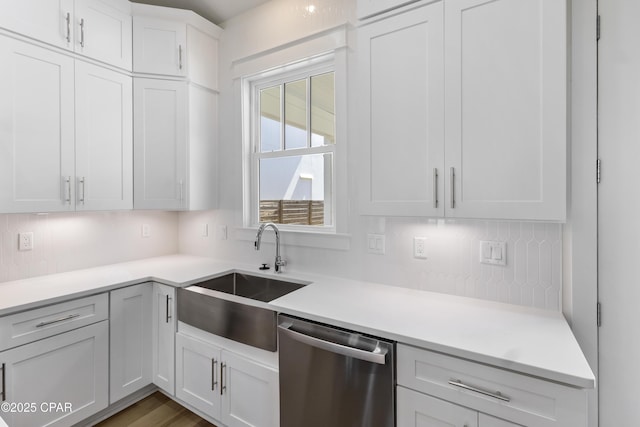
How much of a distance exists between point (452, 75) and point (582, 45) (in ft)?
1.72

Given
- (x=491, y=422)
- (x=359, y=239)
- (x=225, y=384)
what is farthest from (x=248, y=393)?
(x=491, y=422)

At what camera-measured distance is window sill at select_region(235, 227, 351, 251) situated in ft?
6.63

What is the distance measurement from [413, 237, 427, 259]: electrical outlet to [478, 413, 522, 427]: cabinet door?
82 cm

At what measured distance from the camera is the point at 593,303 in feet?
4.20

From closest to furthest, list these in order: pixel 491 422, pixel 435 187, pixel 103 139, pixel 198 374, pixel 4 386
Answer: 1. pixel 491 422
2. pixel 435 187
3. pixel 4 386
4. pixel 198 374
5. pixel 103 139

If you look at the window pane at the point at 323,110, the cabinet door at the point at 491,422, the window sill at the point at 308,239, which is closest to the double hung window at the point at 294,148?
the window pane at the point at 323,110

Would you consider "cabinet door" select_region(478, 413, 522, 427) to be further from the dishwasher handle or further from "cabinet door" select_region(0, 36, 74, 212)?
"cabinet door" select_region(0, 36, 74, 212)

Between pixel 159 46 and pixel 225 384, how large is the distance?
7.80 feet

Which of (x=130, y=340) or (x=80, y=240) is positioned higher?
(x=80, y=240)

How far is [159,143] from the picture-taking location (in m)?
2.33

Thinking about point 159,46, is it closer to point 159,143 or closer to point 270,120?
point 159,143

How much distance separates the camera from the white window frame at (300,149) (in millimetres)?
1984

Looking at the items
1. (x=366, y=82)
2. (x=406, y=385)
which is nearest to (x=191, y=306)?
(x=406, y=385)

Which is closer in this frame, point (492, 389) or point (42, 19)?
point (492, 389)
